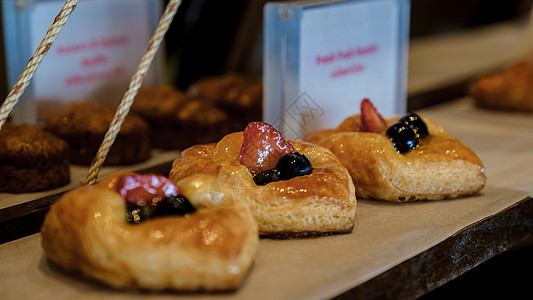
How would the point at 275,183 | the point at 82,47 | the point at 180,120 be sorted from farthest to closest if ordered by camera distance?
the point at 82,47 → the point at 180,120 → the point at 275,183

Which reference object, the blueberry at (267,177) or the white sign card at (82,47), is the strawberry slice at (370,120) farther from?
the white sign card at (82,47)

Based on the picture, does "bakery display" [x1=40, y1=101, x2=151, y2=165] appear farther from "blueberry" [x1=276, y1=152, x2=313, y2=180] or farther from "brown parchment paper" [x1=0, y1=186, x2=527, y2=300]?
"blueberry" [x1=276, y1=152, x2=313, y2=180]

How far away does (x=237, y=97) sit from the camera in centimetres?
257

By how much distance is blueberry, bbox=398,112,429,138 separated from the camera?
190 cm

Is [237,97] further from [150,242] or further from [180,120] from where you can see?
[150,242]

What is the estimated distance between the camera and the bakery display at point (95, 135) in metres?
2.21

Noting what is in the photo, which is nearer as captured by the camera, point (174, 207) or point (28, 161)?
point (174, 207)

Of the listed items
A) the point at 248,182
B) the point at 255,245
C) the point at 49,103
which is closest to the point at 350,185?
the point at 248,182

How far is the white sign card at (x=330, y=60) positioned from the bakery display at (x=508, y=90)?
70 centimetres

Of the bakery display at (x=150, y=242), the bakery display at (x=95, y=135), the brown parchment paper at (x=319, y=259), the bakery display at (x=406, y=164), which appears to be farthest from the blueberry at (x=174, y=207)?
the bakery display at (x=95, y=135)

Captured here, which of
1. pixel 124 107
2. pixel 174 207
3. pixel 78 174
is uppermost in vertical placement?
pixel 124 107

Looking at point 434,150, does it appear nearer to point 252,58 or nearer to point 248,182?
point 248,182

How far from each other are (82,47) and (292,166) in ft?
4.32

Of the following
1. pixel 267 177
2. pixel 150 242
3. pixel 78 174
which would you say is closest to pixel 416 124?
pixel 267 177
